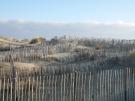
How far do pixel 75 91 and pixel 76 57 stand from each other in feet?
71.4

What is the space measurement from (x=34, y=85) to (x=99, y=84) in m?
2.45

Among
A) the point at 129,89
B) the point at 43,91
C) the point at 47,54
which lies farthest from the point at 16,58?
the point at 43,91

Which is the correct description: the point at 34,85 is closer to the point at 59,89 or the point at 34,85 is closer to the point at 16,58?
the point at 59,89

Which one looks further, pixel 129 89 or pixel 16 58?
pixel 16 58

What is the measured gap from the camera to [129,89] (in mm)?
17078

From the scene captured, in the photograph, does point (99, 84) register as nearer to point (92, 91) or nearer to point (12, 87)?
point (92, 91)

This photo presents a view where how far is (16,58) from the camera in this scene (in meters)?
32.1

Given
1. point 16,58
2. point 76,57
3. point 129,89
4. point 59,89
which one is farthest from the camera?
point 76,57

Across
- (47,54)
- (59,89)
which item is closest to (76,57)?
(47,54)

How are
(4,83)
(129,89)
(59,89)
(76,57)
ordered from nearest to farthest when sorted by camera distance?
(4,83) < (59,89) < (129,89) < (76,57)

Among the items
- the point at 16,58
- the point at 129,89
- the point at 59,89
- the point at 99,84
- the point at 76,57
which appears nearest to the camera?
the point at 59,89

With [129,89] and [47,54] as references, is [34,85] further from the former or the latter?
[47,54]

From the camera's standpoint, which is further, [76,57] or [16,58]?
[76,57]

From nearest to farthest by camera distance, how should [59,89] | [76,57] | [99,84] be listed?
1. [59,89]
2. [99,84]
3. [76,57]
